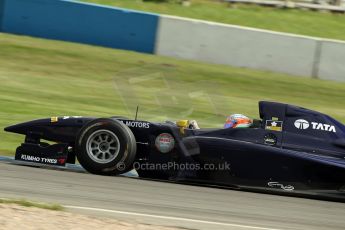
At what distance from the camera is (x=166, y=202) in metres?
7.20

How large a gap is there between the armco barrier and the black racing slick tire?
406 inches

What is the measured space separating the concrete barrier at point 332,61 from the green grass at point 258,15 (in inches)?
171

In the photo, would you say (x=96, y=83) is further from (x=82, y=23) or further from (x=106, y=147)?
(x=106, y=147)

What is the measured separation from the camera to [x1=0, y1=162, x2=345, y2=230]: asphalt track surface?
647cm

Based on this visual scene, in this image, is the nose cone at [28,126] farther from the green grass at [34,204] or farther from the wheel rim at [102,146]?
the green grass at [34,204]

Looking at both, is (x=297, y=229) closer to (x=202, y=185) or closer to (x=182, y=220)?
(x=182, y=220)

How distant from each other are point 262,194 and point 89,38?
36.9 ft

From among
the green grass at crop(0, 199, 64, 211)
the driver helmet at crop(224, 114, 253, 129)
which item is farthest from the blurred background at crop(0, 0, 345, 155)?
the green grass at crop(0, 199, 64, 211)

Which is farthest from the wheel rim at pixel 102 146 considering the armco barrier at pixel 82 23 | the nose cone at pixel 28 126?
the armco barrier at pixel 82 23

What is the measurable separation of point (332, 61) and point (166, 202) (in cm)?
1180

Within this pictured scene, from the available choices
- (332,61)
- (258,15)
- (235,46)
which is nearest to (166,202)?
(235,46)

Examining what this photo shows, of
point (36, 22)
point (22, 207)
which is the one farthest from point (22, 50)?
point (22, 207)

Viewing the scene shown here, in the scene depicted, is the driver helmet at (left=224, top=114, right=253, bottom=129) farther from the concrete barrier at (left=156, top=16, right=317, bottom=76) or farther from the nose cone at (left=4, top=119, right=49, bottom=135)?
the concrete barrier at (left=156, top=16, right=317, bottom=76)

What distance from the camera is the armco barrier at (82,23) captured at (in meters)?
18.5
